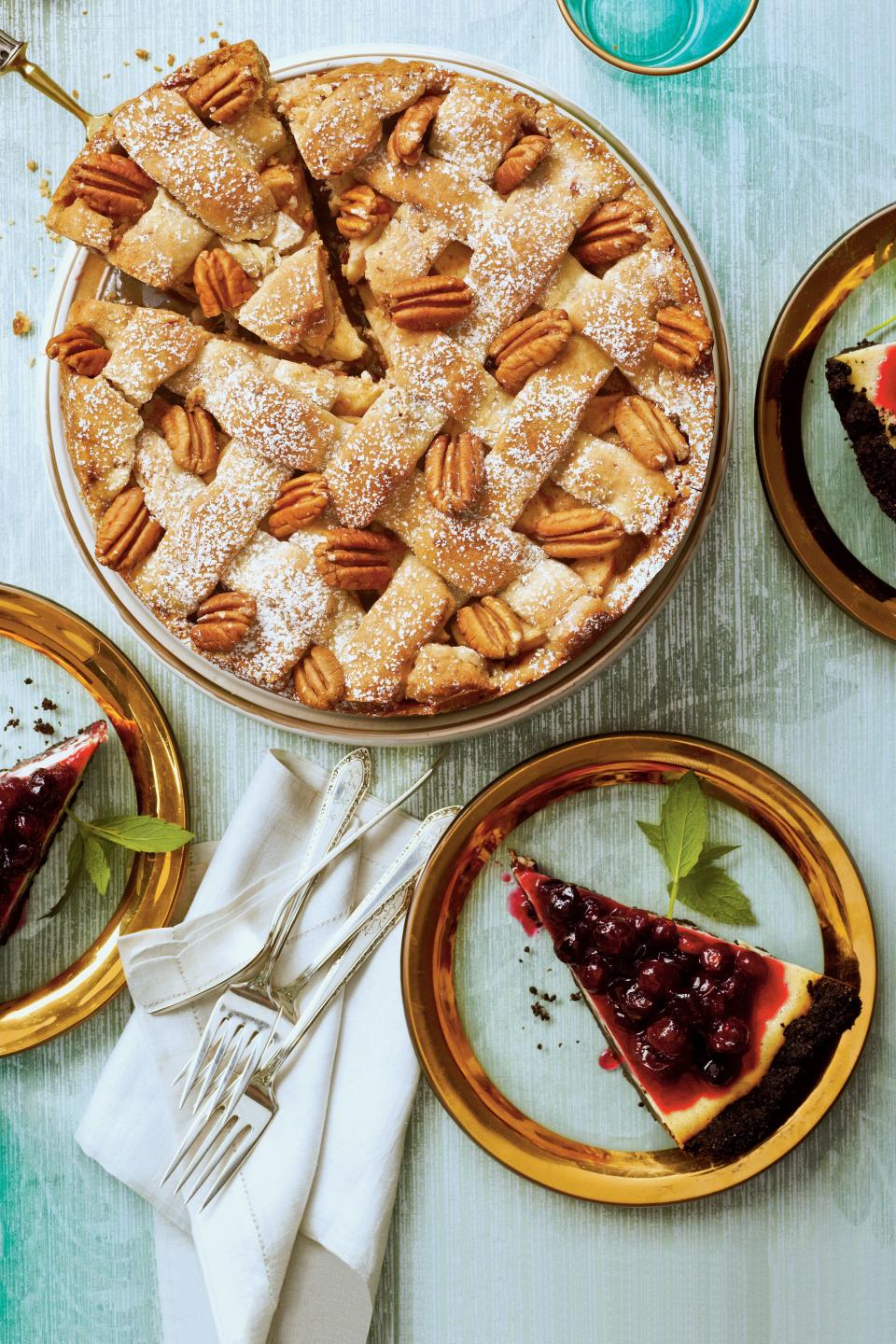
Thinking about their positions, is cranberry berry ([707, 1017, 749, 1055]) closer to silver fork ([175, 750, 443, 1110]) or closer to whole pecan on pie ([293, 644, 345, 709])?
silver fork ([175, 750, 443, 1110])

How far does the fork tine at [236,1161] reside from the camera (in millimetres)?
1257

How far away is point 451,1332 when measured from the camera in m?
1.33

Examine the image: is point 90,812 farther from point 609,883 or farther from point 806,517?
point 806,517

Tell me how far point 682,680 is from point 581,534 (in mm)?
303

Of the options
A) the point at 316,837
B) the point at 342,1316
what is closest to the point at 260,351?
the point at 316,837

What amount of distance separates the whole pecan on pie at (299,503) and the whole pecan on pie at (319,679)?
0.13 metres

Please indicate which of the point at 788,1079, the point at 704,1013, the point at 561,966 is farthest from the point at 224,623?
the point at 788,1079

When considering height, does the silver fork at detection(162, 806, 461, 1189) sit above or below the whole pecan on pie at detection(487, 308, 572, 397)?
below

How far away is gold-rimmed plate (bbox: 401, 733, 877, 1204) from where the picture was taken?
120 centimetres

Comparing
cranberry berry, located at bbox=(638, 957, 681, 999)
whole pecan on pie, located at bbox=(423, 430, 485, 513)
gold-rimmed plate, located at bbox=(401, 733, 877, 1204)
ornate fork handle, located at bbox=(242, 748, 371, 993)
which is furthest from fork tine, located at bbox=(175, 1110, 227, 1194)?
whole pecan on pie, located at bbox=(423, 430, 485, 513)

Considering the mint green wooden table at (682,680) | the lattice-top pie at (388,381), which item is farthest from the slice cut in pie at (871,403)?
the lattice-top pie at (388,381)

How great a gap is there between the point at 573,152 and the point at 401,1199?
1237 mm

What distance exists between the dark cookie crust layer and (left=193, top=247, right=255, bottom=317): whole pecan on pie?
0.99 metres

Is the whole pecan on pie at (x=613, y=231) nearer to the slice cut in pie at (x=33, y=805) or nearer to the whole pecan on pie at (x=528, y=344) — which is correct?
the whole pecan on pie at (x=528, y=344)
